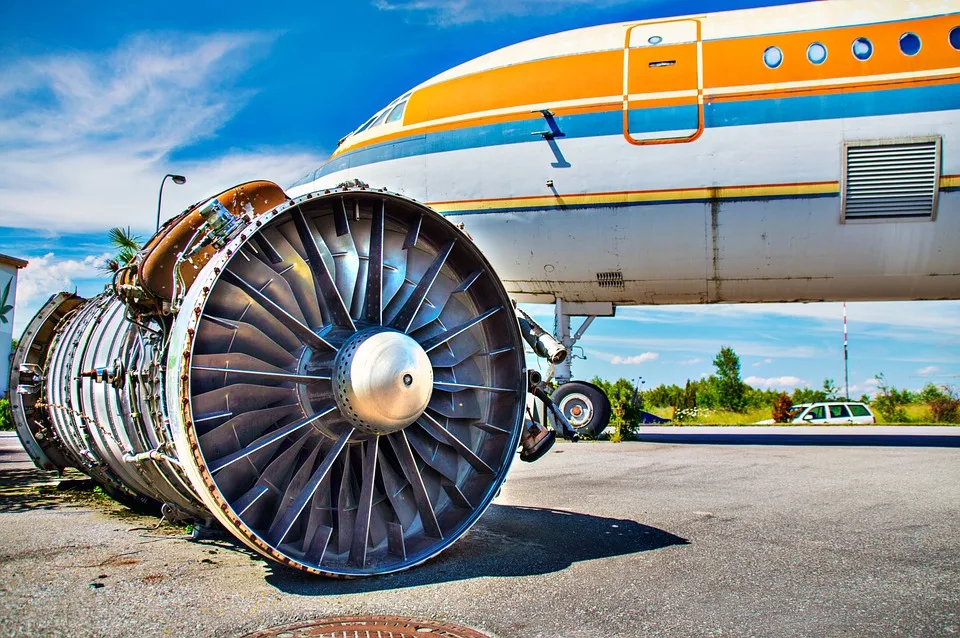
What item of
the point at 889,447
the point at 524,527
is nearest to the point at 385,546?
the point at 524,527

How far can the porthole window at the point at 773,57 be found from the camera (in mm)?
11586

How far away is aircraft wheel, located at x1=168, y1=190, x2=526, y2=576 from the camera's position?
438cm

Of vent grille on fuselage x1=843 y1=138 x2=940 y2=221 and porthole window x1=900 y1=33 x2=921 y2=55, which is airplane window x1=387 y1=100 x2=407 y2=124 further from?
porthole window x1=900 y1=33 x2=921 y2=55

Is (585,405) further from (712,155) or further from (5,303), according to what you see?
(5,303)

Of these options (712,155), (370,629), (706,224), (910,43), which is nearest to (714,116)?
(712,155)

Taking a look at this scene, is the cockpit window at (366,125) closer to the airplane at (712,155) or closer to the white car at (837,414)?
the airplane at (712,155)

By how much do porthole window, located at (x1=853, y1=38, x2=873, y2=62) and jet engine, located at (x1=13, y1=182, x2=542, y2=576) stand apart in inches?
354

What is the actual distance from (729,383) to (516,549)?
46.0 m

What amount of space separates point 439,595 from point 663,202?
923cm

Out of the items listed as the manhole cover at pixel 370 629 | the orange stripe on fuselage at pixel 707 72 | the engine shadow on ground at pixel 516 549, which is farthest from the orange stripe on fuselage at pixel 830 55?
the manhole cover at pixel 370 629

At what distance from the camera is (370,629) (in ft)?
12.1

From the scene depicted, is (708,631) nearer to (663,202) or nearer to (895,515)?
(895,515)

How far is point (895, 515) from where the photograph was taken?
6641 millimetres

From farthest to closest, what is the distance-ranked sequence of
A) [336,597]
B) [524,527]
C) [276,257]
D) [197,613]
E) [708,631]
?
1. [524,527]
2. [276,257]
3. [336,597]
4. [197,613]
5. [708,631]
